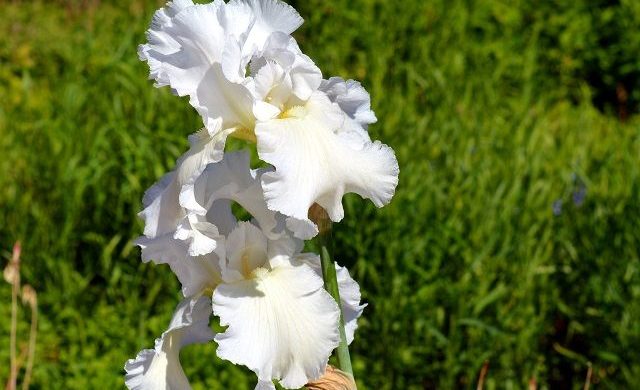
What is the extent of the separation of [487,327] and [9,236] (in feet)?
5.71

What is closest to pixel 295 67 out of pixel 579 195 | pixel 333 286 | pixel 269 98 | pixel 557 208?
pixel 269 98

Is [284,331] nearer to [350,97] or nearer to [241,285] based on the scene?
[241,285]

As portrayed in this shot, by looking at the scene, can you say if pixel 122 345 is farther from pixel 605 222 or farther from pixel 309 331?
pixel 309 331

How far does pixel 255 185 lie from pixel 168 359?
0.26 metres

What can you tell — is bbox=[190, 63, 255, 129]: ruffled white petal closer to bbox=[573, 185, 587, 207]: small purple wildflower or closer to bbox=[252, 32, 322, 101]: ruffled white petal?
bbox=[252, 32, 322, 101]: ruffled white petal

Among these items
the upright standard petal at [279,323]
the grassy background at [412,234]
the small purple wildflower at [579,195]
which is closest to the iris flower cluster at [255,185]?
the upright standard petal at [279,323]

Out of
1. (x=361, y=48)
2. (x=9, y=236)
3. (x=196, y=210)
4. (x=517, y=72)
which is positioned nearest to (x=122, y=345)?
(x=9, y=236)

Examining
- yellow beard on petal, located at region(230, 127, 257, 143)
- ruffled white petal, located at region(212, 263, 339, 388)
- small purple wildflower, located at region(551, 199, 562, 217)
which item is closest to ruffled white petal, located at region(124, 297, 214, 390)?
ruffled white petal, located at region(212, 263, 339, 388)

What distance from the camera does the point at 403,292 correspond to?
9.36 ft

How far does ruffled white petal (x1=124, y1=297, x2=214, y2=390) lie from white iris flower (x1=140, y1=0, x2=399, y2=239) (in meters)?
0.20

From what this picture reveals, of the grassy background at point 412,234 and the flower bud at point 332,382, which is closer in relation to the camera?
the flower bud at point 332,382

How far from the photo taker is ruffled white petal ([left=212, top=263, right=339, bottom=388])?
1074 mm

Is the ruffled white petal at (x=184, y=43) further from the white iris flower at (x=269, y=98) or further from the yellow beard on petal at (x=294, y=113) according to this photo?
the yellow beard on petal at (x=294, y=113)

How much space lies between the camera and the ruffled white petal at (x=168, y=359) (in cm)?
122
